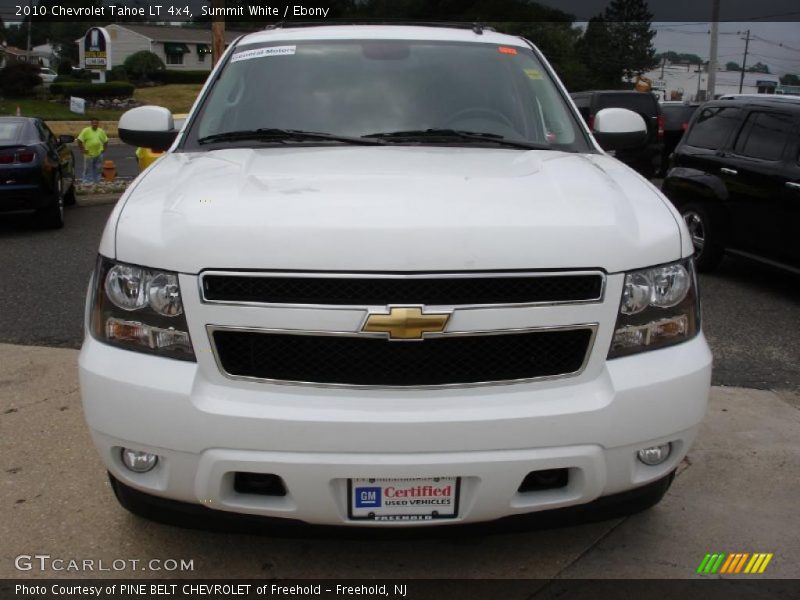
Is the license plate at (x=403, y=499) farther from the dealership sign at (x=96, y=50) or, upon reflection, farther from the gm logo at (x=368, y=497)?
the dealership sign at (x=96, y=50)

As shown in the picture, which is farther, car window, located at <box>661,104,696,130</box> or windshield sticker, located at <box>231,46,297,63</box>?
car window, located at <box>661,104,696,130</box>

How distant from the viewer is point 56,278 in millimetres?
7941

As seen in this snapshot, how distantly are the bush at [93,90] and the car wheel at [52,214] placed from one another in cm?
4314

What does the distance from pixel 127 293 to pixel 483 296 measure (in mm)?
1063

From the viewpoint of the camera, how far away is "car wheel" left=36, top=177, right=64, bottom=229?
35.8 ft

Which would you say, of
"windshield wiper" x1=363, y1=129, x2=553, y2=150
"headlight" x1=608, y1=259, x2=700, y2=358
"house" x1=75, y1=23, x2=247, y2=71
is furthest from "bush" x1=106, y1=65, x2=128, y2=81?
A: "headlight" x1=608, y1=259, x2=700, y2=358

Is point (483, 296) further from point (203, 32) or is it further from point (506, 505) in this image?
point (203, 32)

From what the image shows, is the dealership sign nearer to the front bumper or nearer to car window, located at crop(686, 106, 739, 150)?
car window, located at crop(686, 106, 739, 150)

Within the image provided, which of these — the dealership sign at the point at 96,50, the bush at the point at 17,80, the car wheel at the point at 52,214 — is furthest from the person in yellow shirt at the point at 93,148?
the bush at the point at 17,80

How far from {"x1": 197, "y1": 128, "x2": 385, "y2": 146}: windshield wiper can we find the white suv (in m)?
0.81

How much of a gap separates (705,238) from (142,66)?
63.3 m

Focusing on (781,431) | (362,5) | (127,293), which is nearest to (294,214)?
(127,293)

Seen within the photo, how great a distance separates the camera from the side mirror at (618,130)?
416 centimetres

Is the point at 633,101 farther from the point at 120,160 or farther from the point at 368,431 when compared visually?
the point at 120,160
